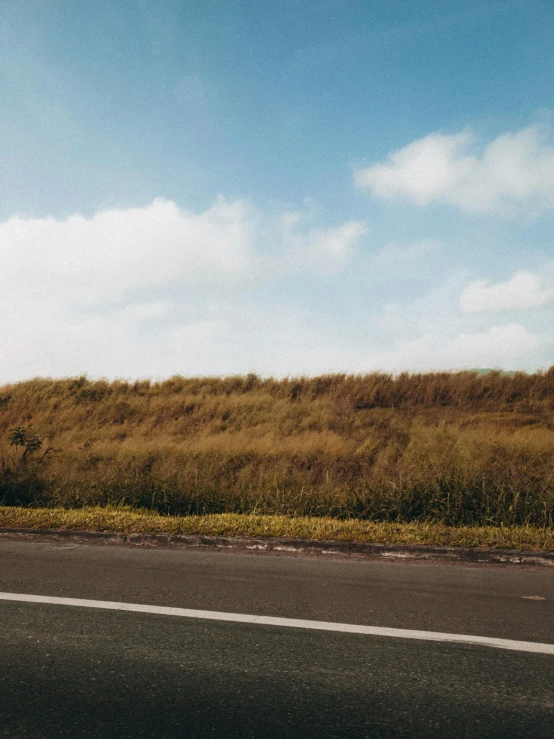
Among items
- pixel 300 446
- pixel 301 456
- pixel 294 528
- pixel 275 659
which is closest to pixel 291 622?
pixel 275 659

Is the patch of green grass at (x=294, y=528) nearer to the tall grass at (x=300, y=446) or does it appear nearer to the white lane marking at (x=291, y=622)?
the tall grass at (x=300, y=446)

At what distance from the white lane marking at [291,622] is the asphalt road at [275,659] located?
11 centimetres

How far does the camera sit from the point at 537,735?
3.13 meters

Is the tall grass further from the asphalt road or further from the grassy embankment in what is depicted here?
the asphalt road

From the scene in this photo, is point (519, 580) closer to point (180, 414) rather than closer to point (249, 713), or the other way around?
point (249, 713)

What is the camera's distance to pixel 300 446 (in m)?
16.9

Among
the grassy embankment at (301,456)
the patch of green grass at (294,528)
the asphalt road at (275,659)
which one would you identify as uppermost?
the grassy embankment at (301,456)

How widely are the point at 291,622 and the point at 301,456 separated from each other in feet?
34.7

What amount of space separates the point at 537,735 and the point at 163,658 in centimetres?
230

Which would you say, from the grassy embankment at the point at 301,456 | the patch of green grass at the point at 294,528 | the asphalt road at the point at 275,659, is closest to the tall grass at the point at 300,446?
the grassy embankment at the point at 301,456

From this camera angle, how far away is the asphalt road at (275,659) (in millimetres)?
3293

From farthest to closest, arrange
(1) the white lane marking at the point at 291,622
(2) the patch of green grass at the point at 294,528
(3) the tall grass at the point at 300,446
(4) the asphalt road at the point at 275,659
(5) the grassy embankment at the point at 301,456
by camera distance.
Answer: (3) the tall grass at the point at 300,446, (5) the grassy embankment at the point at 301,456, (2) the patch of green grass at the point at 294,528, (1) the white lane marking at the point at 291,622, (4) the asphalt road at the point at 275,659

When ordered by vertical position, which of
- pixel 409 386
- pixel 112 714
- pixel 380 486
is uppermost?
pixel 409 386

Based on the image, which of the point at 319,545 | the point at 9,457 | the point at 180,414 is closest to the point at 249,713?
the point at 319,545
